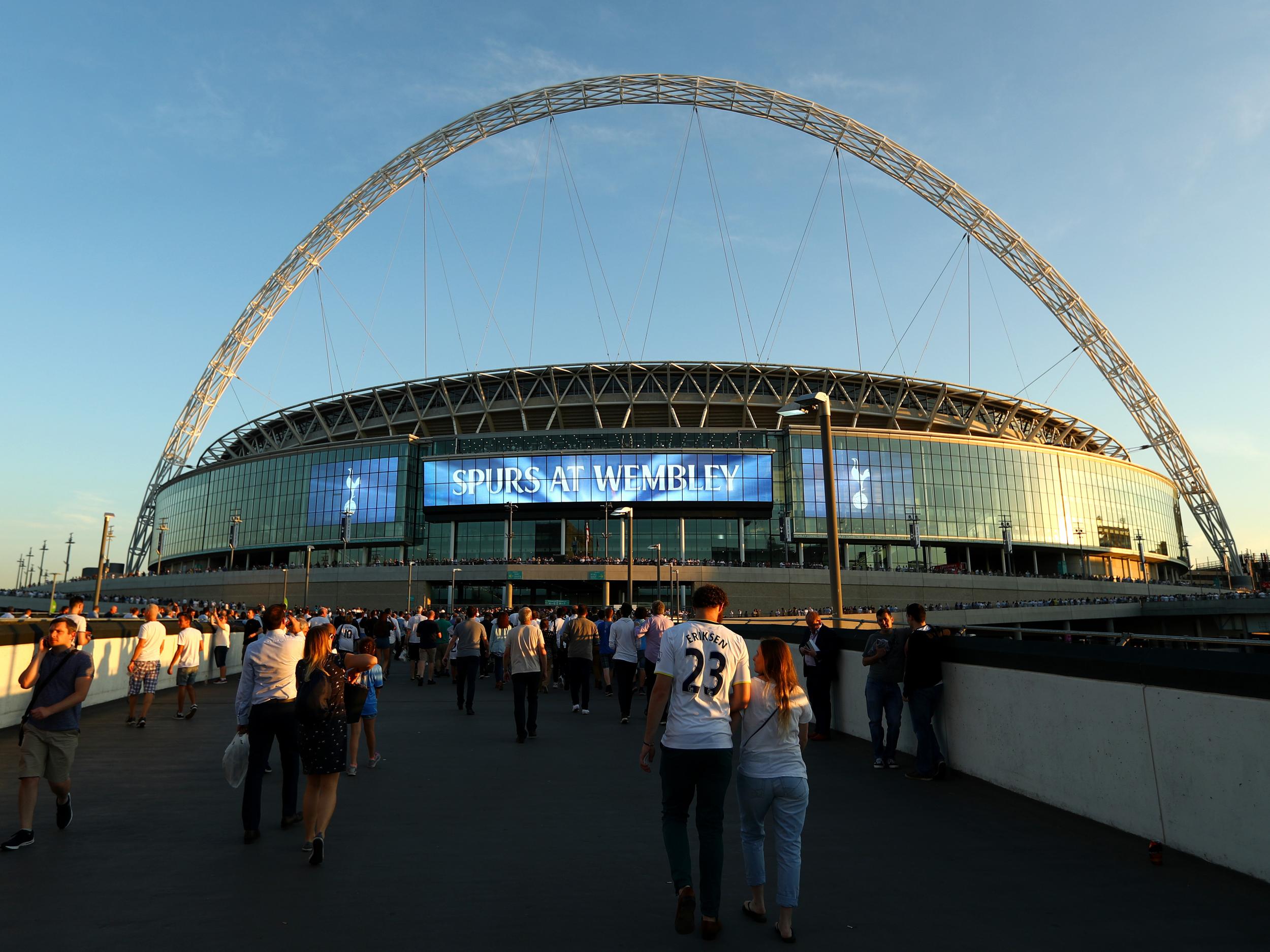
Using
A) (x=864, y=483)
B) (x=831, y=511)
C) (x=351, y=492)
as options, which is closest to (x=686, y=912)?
(x=831, y=511)

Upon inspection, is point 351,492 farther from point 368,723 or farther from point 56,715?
point 56,715

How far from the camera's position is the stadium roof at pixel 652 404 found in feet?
281

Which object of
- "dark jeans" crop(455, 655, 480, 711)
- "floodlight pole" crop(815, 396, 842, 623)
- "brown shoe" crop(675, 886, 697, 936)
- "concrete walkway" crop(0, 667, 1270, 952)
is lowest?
"concrete walkway" crop(0, 667, 1270, 952)

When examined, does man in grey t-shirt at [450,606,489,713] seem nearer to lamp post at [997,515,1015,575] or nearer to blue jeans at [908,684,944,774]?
blue jeans at [908,684,944,774]

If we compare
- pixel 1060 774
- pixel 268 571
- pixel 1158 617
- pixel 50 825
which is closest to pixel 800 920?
pixel 1060 774

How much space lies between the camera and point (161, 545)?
316 ft

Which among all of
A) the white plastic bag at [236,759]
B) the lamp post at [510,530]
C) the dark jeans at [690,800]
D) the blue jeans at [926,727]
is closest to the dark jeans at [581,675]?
the blue jeans at [926,727]

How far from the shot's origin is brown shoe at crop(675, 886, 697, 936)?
463 cm

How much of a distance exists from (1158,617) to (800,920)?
291 ft

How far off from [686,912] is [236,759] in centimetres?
424

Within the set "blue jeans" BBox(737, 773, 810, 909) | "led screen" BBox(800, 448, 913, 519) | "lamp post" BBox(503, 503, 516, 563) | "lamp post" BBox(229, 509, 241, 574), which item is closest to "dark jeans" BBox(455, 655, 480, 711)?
"blue jeans" BBox(737, 773, 810, 909)

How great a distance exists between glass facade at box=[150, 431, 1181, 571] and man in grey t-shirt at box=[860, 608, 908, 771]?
6679 centimetres

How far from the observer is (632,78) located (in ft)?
234

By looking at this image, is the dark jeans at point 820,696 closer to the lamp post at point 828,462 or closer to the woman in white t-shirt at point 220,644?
the lamp post at point 828,462
